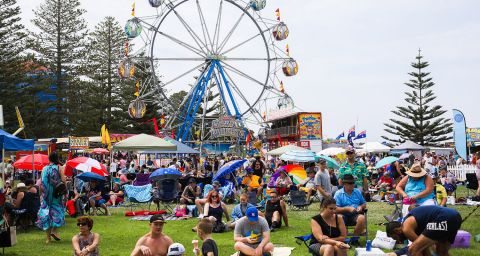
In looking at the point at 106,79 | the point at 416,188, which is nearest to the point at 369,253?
the point at 416,188

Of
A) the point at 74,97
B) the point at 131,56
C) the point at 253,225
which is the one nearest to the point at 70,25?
the point at 74,97

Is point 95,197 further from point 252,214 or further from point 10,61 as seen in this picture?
point 10,61

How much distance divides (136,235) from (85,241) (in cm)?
347

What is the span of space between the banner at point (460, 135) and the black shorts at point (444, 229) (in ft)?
25.0

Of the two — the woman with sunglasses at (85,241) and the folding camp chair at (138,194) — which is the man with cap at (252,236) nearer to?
the woman with sunglasses at (85,241)

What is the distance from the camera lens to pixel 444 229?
5.80 m

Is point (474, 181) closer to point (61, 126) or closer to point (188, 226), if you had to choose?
point (188, 226)

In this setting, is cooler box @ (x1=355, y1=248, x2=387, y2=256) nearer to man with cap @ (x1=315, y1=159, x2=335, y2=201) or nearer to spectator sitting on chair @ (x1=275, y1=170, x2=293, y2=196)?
man with cap @ (x1=315, y1=159, x2=335, y2=201)

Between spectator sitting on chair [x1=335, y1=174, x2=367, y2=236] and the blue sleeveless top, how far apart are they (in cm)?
69

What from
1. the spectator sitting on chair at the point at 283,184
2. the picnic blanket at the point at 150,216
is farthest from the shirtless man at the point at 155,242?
the spectator sitting on chair at the point at 283,184

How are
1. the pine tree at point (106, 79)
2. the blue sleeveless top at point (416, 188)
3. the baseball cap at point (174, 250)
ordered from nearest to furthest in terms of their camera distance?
the baseball cap at point (174, 250), the blue sleeveless top at point (416, 188), the pine tree at point (106, 79)

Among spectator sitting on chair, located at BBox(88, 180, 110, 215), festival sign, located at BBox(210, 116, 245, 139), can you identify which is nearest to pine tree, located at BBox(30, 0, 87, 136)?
festival sign, located at BBox(210, 116, 245, 139)

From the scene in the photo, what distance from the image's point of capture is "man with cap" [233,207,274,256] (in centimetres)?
702

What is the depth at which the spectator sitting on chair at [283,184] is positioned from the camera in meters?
14.5
